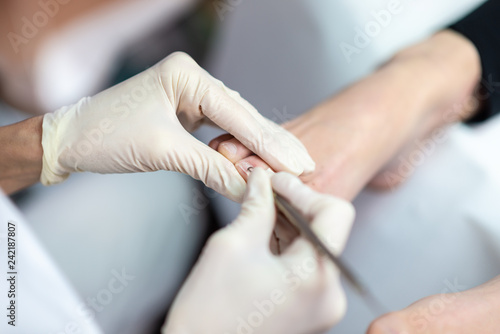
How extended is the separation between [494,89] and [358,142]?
0.52 metres

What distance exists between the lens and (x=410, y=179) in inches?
53.0

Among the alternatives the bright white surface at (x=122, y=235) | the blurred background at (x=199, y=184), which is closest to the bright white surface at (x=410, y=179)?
the blurred background at (x=199, y=184)

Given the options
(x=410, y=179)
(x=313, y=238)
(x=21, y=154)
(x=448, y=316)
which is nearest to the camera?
(x=313, y=238)

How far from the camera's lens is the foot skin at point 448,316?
764mm

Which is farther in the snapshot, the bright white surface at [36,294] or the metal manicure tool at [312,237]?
the bright white surface at [36,294]

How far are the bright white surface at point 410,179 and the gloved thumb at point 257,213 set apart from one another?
1.75ft

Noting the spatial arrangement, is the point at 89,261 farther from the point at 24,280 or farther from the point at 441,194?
the point at 441,194

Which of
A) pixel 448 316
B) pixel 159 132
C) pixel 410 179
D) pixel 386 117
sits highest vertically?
pixel 159 132

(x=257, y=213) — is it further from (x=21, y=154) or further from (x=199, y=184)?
(x=199, y=184)

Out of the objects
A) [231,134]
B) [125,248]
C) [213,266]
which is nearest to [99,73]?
[125,248]

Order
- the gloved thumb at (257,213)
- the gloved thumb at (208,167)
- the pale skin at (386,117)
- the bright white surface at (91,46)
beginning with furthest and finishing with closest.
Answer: the bright white surface at (91,46) < the pale skin at (386,117) < the gloved thumb at (208,167) < the gloved thumb at (257,213)

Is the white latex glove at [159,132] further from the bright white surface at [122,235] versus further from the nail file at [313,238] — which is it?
the bright white surface at [122,235]

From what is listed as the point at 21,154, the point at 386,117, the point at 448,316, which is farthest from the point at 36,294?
the point at 386,117

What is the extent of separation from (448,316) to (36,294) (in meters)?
0.81
